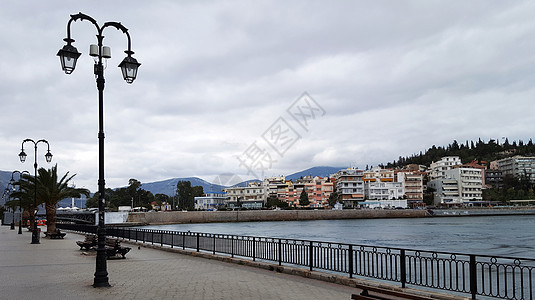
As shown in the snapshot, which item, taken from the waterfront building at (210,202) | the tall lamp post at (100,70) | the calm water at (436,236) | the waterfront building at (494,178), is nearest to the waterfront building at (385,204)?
the waterfront building at (210,202)

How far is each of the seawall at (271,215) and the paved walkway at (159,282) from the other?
95.2 meters

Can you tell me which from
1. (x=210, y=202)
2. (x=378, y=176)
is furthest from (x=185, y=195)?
(x=378, y=176)

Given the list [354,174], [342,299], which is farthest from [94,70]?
[354,174]

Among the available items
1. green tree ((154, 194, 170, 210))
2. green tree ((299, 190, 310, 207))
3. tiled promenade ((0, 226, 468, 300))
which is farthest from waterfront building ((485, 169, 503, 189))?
tiled promenade ((0, 226, 468, 300))

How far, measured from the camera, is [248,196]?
158 m

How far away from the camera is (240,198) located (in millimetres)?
Result: 157625

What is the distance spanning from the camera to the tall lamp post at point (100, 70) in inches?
405

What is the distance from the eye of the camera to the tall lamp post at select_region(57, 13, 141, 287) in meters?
10.3

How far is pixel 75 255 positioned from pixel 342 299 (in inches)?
547

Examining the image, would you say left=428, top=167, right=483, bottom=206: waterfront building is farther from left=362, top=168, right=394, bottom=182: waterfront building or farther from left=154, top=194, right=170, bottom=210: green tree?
left=154, top=194, right=170, bottom=210: green tree

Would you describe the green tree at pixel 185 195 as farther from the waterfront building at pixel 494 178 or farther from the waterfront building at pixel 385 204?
the waterfront building at pixel 494 178

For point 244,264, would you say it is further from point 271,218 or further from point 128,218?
point 271,218

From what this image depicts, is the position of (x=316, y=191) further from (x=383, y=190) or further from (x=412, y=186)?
(x=412, y=186)

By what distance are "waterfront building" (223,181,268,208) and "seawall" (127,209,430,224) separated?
1220 inches
